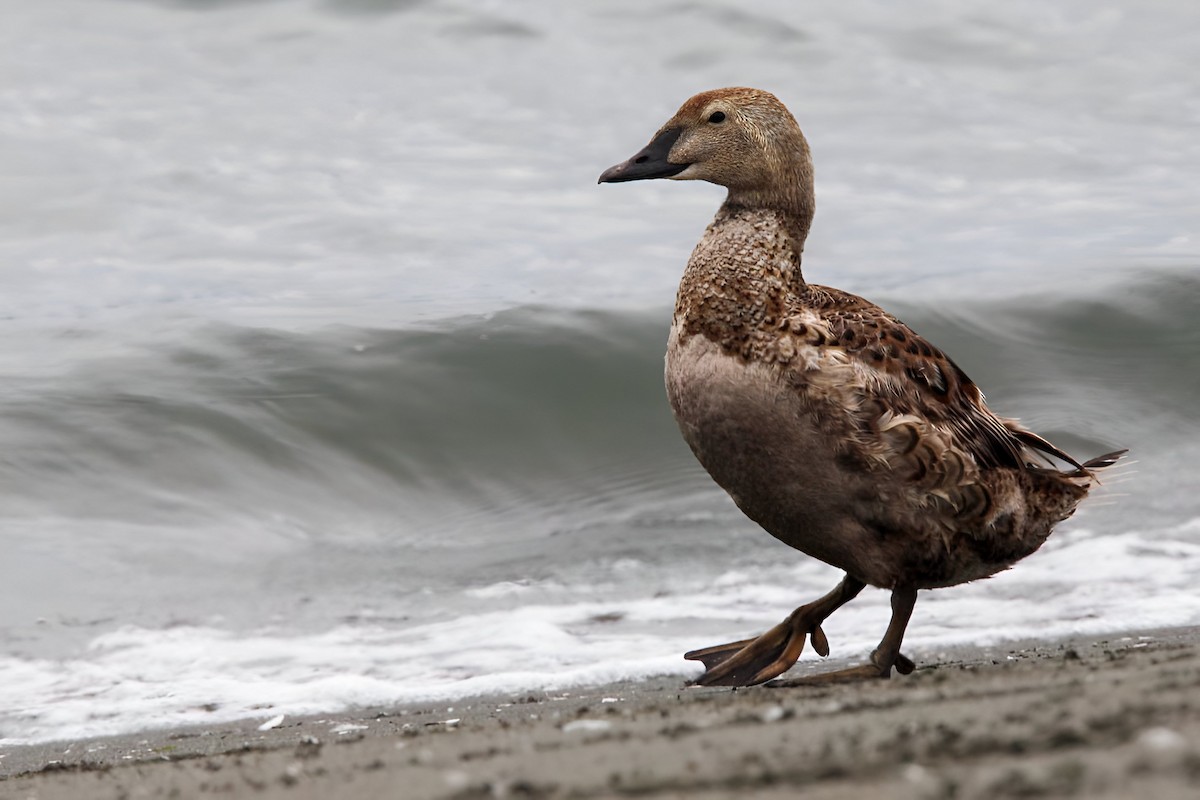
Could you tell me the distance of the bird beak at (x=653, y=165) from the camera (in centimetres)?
453

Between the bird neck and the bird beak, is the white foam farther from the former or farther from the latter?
the bird beak

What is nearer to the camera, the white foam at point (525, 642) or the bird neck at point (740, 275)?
the bird neck at point (740, 275)

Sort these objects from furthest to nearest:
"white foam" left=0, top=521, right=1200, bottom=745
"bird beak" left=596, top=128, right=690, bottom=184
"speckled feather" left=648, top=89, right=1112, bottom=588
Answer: "white foam" left=0, top=521, right=1200, bottom=745 → "bird beak" left=596, top=128, right=690, bottom=184 → "speckled feather" left=648, top=89, right=1112, bottom=588

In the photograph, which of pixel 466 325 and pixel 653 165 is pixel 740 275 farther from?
pixel 466 325

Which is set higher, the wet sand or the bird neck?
the bird neck

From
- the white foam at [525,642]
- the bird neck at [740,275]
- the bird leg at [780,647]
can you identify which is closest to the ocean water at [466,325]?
the white foam at [525,642]

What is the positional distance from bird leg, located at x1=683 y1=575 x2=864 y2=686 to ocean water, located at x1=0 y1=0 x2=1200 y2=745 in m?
0.75

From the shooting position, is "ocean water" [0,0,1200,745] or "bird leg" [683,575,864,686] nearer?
"bird leg" [683,575,864,686]

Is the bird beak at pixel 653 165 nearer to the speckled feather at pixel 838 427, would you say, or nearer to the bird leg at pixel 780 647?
the speckled feather at pixel 838 427

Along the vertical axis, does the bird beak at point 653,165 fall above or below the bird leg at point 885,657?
above

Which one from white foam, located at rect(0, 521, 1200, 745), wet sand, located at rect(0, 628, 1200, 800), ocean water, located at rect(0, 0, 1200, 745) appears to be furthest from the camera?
ocean water, located at rect(0, 0, 1200, 745)

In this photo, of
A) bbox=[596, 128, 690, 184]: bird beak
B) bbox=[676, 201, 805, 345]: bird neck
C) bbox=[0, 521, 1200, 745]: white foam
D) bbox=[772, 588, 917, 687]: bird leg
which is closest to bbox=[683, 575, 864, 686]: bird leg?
bbox=[772, 588, 917, 687]: bird leg

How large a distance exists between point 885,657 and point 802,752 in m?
1.81

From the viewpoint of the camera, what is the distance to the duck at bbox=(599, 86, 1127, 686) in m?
3.93
